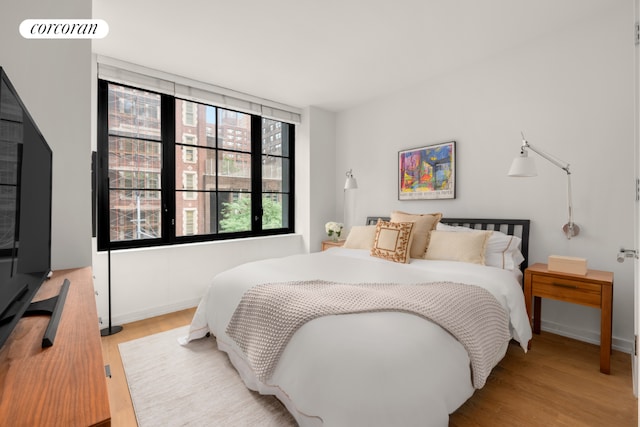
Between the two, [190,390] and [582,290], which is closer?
[190,390]

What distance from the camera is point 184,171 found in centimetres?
349

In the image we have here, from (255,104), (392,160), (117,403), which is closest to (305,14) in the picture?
(255,104)

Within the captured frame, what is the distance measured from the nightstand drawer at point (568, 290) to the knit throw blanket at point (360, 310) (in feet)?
1.98

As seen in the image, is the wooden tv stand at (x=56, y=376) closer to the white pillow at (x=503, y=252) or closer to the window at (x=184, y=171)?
the window at (x=184, y=171)

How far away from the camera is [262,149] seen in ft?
13.8

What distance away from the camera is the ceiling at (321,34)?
2.21 metres

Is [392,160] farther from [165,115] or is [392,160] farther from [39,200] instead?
[39,200]

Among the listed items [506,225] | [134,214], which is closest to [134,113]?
[134,214]

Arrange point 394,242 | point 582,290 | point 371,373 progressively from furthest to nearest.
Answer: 1. point 394,242
2. point 582,290
3. point 371,373

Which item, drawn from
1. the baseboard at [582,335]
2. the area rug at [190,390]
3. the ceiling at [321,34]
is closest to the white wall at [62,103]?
the ceiling at [321,34]

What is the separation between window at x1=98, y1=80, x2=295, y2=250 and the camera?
304 centimetres

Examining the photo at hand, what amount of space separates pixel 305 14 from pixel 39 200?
6.87 feet

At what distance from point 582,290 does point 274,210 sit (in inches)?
135

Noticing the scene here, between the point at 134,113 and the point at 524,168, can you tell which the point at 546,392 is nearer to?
the point at 524,168
